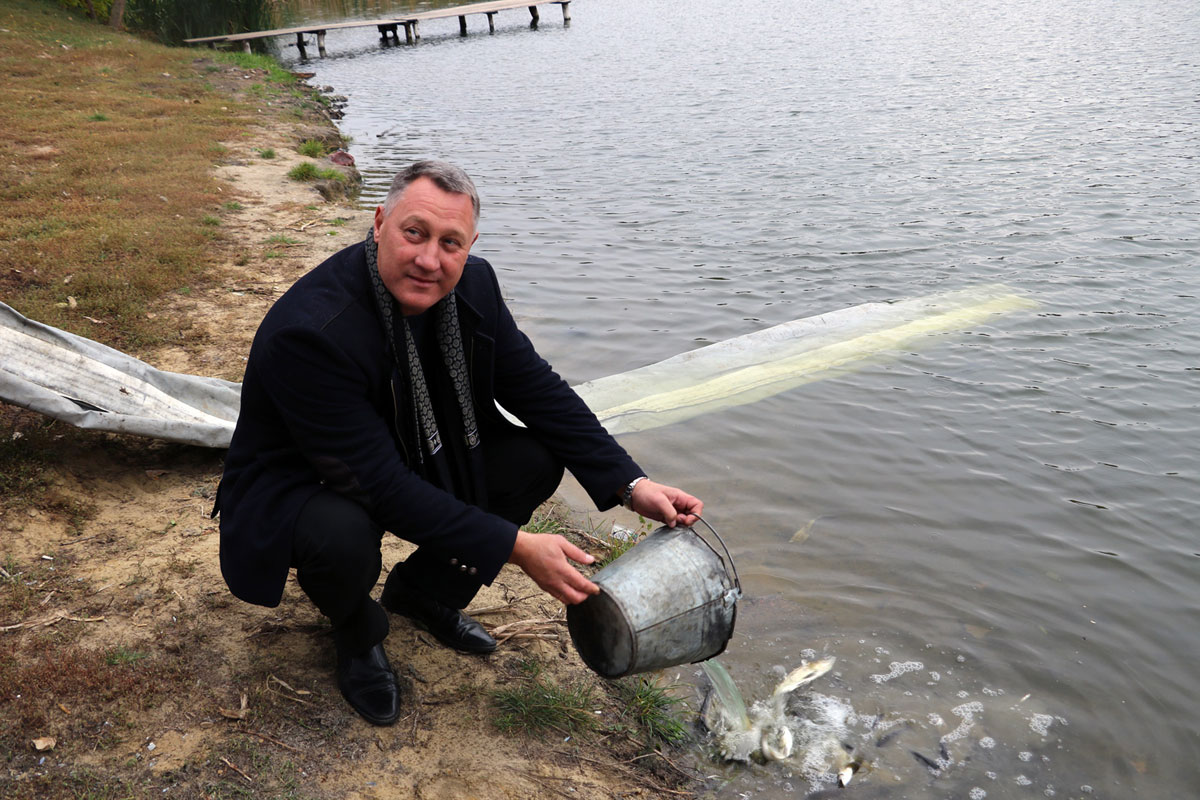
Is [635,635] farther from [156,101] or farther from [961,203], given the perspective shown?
[156,101]

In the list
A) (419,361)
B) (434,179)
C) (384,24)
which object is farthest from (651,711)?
(384,24)

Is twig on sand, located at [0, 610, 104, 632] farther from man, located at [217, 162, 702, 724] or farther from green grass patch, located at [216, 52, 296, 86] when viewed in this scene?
green grass patch, located at [216, 52, 296, 86]

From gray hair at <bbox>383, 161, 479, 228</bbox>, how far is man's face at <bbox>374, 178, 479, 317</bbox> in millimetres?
14

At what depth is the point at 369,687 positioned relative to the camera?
2.66 metres

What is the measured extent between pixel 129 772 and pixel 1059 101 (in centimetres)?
1562

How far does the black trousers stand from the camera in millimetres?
2363

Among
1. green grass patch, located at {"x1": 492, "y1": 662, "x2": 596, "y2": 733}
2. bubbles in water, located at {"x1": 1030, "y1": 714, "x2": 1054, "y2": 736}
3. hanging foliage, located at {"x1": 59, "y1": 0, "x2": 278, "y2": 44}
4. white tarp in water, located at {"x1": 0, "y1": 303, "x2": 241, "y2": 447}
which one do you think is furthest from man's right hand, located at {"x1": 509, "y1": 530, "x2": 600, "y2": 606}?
hanging foliage, located at {"x1": 59, "y1": 0, "x2": 278, "y2": 44}

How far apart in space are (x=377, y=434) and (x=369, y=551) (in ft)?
1.07

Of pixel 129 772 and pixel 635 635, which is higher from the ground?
pixel 635 635

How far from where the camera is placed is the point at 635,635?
242 cm

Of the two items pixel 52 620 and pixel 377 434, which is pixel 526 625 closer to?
pixel 377 434

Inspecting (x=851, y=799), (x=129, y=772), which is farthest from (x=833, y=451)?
(x=129, y=772)

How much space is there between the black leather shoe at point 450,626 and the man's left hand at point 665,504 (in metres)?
0.75

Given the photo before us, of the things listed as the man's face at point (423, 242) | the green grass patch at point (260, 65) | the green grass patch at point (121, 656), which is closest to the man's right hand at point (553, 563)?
the man's face at point (423, 242)
